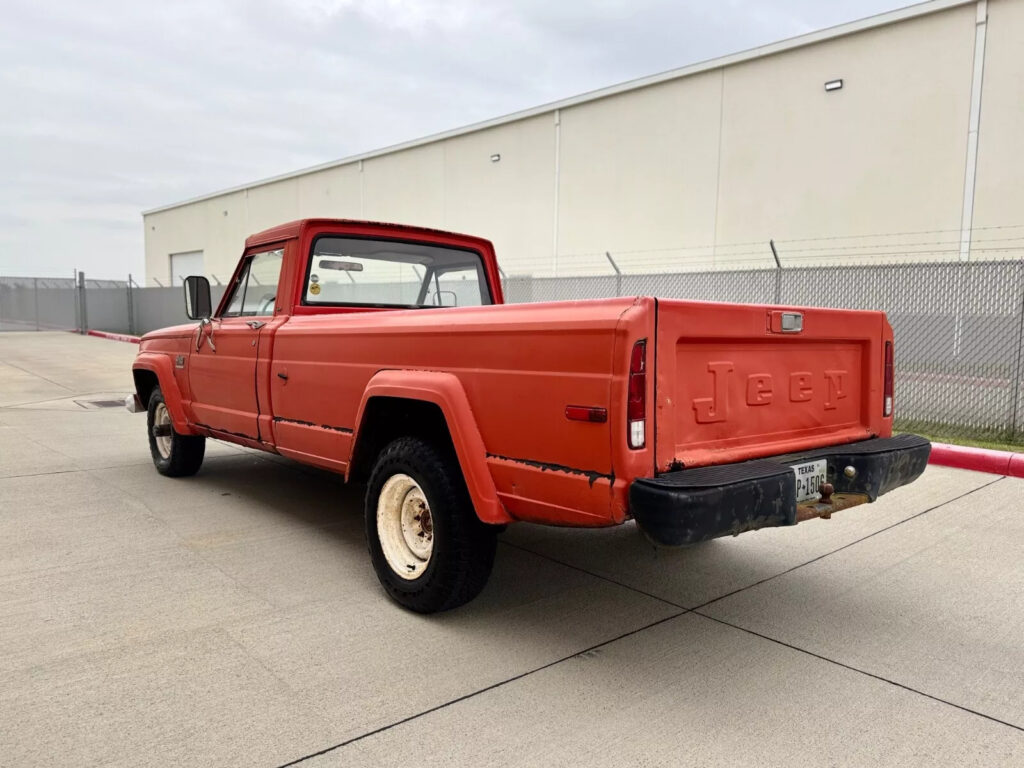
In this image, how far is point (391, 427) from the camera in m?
3.83

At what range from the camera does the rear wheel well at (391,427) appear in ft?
11.6

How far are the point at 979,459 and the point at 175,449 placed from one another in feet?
23.5

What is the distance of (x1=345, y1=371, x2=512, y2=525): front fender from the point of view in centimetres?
309

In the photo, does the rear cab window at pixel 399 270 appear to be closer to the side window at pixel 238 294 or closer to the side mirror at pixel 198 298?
the side window at pixel 238 294

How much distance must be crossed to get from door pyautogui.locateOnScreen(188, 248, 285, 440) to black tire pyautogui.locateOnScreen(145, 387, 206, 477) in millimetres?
629

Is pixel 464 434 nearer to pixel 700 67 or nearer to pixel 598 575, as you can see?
pixel 598 575

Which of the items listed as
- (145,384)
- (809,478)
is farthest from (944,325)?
(145,384)

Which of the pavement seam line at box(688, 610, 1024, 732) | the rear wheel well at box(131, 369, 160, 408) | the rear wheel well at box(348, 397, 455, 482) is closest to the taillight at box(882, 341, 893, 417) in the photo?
the pavement seam line at box(688, 610, 1024, 732)

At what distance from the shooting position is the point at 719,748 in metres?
2.45

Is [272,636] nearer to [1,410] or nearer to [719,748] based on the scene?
[719,748]

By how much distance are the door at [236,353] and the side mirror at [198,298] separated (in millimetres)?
148

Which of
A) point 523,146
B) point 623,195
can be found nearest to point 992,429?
point 623,195

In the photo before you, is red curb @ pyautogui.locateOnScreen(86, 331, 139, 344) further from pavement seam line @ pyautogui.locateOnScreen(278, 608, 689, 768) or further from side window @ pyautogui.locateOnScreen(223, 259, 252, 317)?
pavement seam line @ pyautogui.locateOnScreen(278, 608, 689, 768)

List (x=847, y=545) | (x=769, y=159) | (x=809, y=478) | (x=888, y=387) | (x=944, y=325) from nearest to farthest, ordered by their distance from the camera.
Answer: (x=809, y=478), (x=888, y=387), (x=847, y=545), (x=944, y=325), (x=769, y=159)
